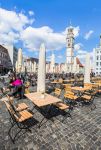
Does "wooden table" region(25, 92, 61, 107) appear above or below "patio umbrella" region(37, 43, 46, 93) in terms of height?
below

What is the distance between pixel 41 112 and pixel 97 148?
11.1 feet

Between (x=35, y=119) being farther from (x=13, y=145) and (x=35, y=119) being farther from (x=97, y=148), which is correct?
(x=97, y=148)

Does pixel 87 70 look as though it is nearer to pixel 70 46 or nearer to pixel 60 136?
pixel 60 136

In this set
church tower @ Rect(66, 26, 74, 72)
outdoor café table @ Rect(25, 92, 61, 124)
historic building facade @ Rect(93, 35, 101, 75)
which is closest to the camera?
outdoor café table @ Rect(25, 92, 61, 124)

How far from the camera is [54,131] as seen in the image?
16.3ft

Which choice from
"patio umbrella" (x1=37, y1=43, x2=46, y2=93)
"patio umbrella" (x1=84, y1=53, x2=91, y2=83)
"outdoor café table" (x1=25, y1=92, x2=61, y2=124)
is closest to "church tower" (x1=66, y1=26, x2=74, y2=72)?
"patio umbrella" (x1=84, y1=53, x2=91, y2=83)

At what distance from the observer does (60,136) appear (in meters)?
4.63

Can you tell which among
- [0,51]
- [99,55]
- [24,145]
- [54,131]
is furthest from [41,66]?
[99,55]

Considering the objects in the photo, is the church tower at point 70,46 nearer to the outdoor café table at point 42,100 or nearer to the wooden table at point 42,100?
the outdoor café table at point 42,100

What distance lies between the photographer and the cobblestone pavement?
4102 millimetres

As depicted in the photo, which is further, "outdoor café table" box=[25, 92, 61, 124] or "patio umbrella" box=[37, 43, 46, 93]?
"patio umbrella" box=[37, 43, 46, 93]

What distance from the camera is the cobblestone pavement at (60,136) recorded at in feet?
13.5

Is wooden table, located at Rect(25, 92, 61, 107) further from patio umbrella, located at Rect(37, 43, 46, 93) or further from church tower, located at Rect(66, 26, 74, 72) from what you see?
church tower, located at Rect(66, 26, 74, 72)

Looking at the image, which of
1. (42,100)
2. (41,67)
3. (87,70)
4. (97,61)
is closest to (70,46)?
(97,61)
